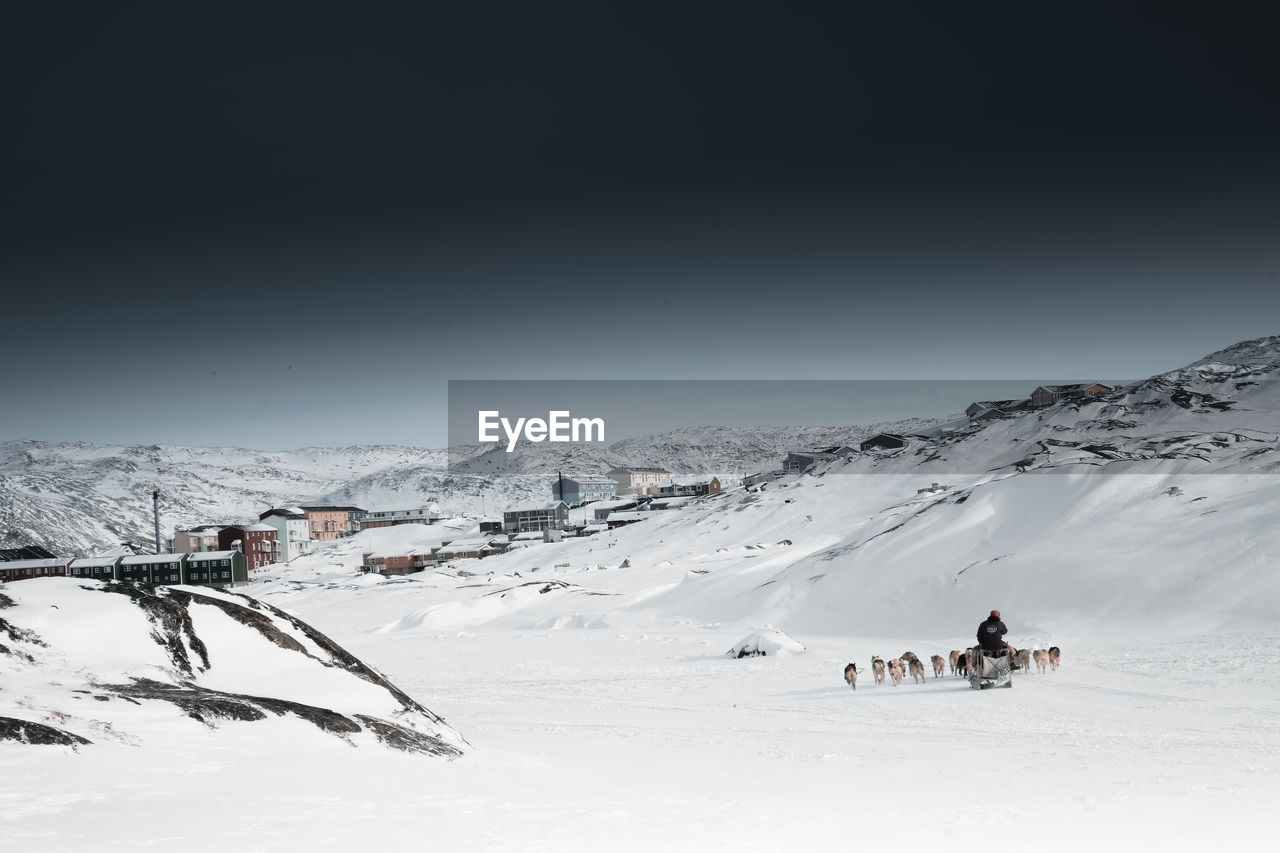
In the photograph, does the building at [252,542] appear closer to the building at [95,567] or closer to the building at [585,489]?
the building at [95,567]

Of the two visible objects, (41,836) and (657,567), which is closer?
(41,836)

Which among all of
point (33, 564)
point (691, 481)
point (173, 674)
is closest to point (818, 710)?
point (173, 674)

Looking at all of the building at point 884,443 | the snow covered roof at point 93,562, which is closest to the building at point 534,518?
the building at point 884,443

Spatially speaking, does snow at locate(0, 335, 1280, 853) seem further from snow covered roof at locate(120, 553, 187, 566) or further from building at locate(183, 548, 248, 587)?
building at locate(183, 548, 248, 587)

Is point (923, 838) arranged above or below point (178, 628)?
below

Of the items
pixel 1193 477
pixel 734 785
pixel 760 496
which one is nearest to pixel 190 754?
pixel 734 785

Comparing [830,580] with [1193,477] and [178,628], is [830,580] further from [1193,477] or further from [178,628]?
[178,628]
